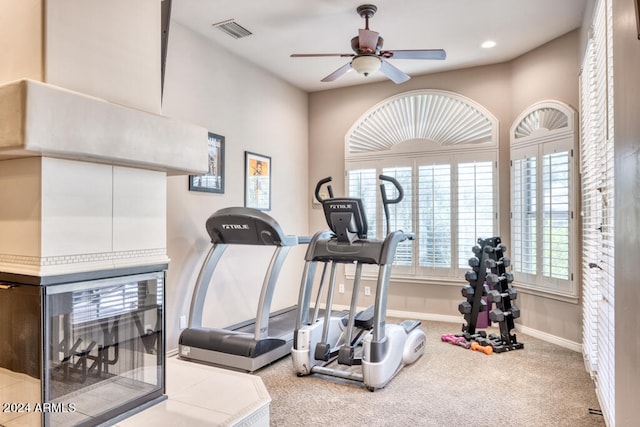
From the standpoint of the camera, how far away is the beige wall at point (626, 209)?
1676 millimetres

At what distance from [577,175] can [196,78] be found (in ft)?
13.1

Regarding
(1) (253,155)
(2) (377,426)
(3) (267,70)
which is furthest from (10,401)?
(3) (267,70)

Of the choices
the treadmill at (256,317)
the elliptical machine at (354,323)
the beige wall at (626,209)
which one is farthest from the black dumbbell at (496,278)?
the beige wall at (626,209)

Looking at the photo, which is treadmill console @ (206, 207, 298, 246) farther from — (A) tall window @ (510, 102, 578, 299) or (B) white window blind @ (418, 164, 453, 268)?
(A) tall window @ (510, 102, 578, 299)

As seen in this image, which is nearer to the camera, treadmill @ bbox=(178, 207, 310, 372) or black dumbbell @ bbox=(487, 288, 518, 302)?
treadmill @ bbox=(178, 207, 310, 372)

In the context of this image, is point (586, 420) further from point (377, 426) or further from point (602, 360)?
point (377, 426)

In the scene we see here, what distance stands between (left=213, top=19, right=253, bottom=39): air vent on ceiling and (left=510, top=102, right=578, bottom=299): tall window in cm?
329

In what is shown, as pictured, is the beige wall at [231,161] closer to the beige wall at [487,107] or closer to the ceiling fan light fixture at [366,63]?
the beige wall at [487,107]

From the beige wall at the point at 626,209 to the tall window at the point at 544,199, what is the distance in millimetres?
2389

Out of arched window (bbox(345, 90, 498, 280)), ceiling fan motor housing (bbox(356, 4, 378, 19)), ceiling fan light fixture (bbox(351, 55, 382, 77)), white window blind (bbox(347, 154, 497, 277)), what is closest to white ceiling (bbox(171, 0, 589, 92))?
ceiling fan motor housing (bbox(356, 4, 378, 19))

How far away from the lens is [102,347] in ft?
6.19

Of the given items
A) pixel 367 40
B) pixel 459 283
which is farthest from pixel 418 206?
pixel 367 40

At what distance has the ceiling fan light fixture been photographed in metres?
3.68

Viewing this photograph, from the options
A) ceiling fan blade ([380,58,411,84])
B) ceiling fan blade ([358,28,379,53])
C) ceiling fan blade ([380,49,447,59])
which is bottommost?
ceiling fan blade ([380,58,411,84])
